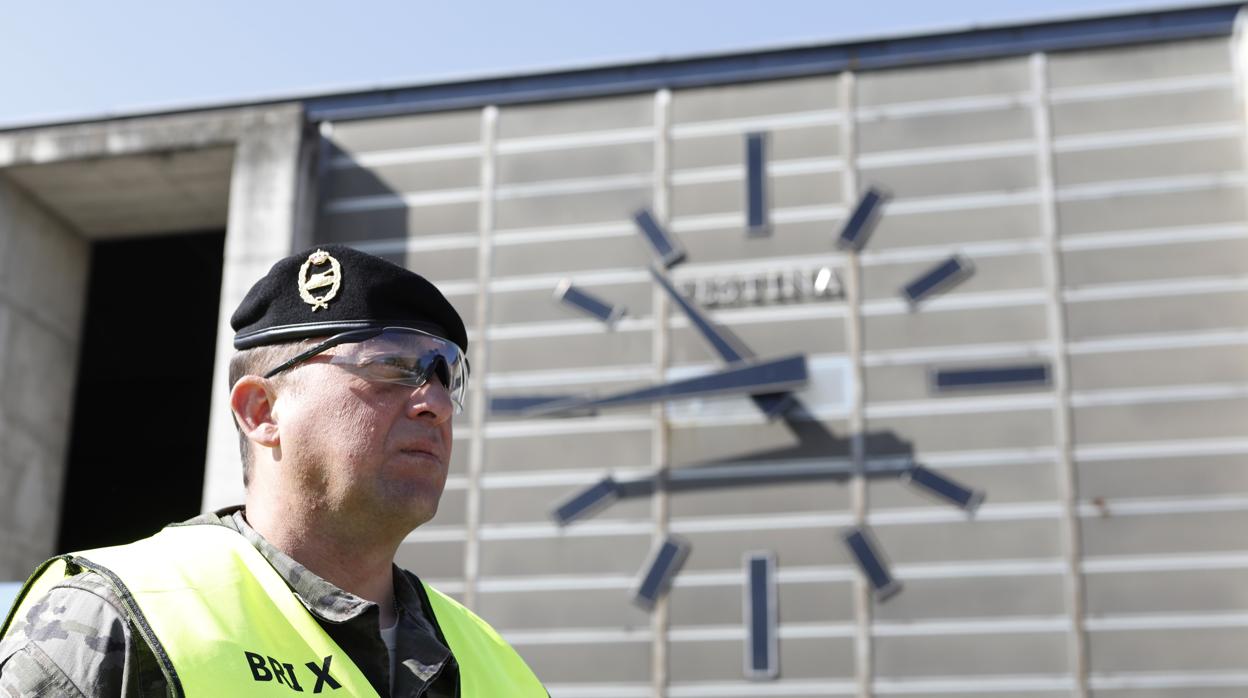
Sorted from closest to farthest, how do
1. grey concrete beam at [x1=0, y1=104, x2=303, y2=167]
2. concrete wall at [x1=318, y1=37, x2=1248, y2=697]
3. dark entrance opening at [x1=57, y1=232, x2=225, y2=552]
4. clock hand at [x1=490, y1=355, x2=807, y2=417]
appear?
concrete wall at [x1=318, y1=37, x2=1248, y2=697] < clock hand at [x1=490, y1=355, x2=807, y2=417] < grey concrete beam at [x1=0, y1=104, x2=303, y2=167] < dark entrance opening at [x1=57, y1=232, x2=225, y2=552]

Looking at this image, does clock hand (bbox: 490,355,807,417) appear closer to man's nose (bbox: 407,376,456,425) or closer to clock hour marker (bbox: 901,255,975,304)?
clock hour marker (bbox: 901,255,975,304)

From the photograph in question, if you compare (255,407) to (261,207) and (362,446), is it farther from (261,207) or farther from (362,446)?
(261,207)

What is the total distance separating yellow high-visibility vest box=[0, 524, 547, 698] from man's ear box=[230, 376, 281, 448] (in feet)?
0.53

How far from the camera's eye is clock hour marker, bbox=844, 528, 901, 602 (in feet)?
35.7

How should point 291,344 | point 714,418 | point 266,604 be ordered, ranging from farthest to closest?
point 714,418 < point 291,344 < point 266,604

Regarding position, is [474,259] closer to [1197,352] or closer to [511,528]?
[511,528]

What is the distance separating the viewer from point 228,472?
11.9 meters

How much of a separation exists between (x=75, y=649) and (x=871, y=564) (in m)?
9.81

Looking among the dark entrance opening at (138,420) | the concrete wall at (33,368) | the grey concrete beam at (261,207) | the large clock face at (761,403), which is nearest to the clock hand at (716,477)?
the large clock face at (761,403)

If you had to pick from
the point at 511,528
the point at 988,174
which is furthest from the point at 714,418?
the point at 988,174

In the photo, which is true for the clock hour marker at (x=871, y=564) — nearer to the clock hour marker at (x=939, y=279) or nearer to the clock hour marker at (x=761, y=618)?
the clock hour marker at (x=761, y=618)

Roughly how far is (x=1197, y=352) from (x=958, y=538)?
90.2 inches

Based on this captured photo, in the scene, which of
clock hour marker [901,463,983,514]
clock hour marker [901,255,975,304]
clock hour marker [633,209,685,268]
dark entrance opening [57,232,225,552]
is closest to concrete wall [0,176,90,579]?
dark entrance opening [57,232,225,552]

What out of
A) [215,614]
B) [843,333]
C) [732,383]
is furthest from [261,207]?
[215,614]
